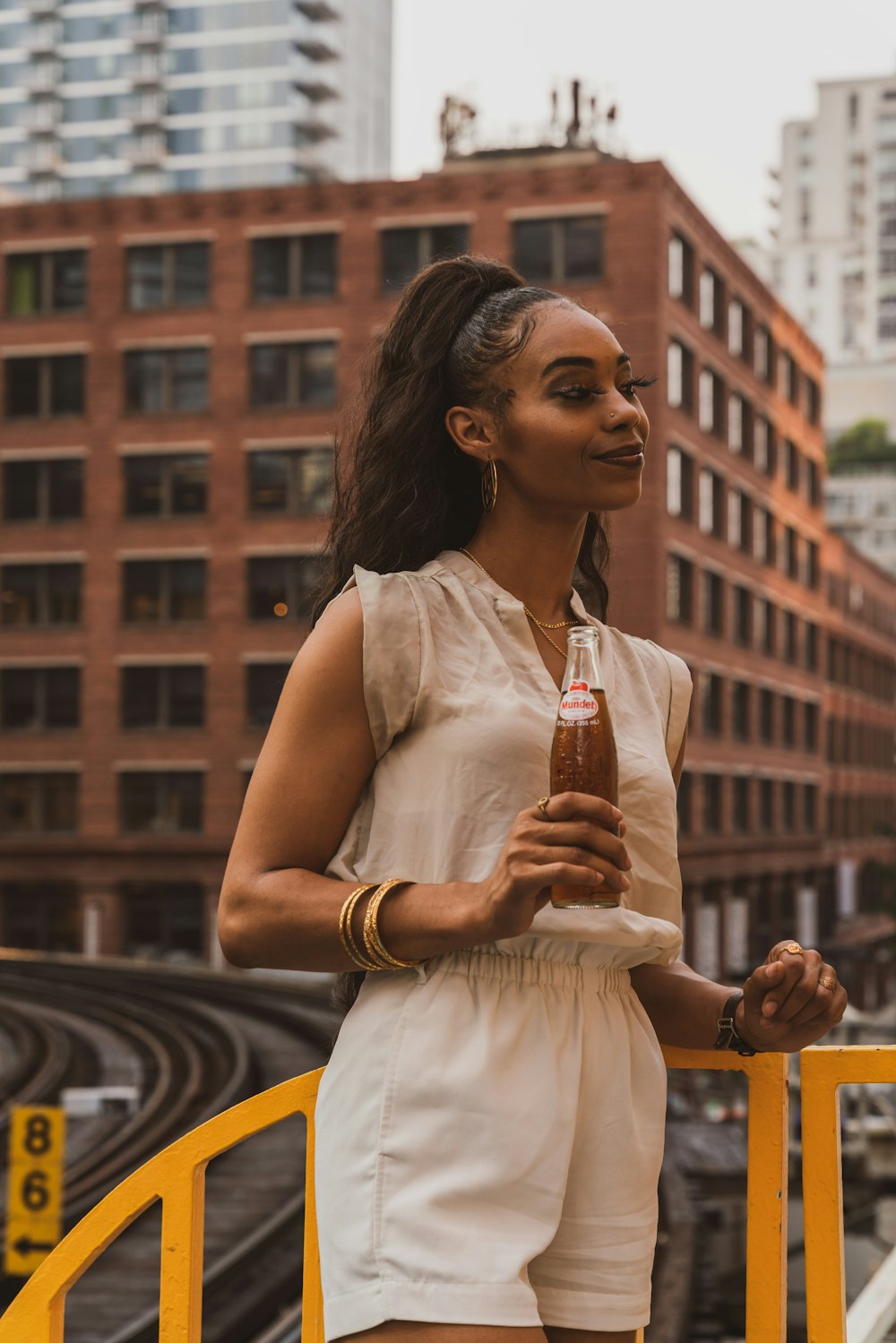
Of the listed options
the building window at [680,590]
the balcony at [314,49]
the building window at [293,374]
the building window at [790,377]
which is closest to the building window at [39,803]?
the building window at [293,374]

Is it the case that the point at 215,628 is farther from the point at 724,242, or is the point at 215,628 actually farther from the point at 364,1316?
the point at 364,1316

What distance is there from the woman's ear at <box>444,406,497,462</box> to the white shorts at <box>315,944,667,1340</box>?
0.75 metres

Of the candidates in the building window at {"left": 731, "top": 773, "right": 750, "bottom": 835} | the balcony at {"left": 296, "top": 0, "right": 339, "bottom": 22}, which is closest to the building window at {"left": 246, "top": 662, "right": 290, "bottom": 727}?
the building window at {"left": 731, "top": 773, "right": 750, "bottom": 835}

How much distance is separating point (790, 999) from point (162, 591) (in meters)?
45.4

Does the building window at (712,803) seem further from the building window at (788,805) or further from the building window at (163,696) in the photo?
the building window at (163,696)

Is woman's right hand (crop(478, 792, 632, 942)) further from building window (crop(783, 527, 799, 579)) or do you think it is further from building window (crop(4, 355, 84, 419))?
building window (crop(783, 527, 799, 579))

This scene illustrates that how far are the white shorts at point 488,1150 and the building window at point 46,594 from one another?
46.5 metres

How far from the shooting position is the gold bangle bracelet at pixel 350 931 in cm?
222

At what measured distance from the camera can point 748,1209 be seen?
8.90 feet

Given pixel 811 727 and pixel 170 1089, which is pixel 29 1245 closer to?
pixel 170 1089

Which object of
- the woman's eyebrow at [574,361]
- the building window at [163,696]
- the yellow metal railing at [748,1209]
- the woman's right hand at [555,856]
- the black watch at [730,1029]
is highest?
the building window at [163,696]

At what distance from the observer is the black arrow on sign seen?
23.6 meters

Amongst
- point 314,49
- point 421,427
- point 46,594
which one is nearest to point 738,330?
point 46,594

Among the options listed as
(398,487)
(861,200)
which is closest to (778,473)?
(398,487)
